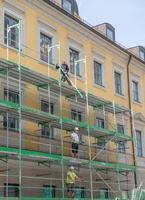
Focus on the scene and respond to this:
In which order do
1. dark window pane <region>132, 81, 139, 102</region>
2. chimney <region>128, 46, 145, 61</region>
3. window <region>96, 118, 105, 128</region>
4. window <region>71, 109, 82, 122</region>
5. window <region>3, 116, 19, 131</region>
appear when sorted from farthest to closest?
chimney <region>128, 46, 145, 61</region> < dark window pane <region>132, 81, 139, 102</region> < window <region>96, 118, 105, 128</region> < window <region>71, 109, 82, 122</region> < window <region>3, 116, 19, 131</region>

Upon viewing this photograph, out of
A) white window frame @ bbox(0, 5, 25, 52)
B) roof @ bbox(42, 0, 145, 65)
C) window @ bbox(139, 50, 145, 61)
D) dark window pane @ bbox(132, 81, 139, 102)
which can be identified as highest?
window @ bbox(139, 50, 145, 61)

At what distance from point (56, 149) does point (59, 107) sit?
202 centimetres

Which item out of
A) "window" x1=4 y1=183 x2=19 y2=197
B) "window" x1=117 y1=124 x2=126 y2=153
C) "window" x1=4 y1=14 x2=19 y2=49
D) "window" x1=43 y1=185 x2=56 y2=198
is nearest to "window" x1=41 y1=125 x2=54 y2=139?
"window" x1=43 y1=185 x2=56 y2=198

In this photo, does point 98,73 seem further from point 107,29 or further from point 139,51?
point 139,51

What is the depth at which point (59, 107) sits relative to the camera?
2155 cm

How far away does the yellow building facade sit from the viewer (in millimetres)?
18453

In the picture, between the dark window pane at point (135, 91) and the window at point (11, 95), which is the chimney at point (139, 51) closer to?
the dark window pane at point (135, 91)

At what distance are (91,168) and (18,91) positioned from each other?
523 cm

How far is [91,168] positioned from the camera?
71.7 feet

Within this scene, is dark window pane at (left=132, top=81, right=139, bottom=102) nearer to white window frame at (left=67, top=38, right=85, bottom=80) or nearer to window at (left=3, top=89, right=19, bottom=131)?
white window frame at (left=67, top=38, right=85, bottom=80)

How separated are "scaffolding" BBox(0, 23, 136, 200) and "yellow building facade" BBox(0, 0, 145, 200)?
4 cm

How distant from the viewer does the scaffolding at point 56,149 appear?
17828mm

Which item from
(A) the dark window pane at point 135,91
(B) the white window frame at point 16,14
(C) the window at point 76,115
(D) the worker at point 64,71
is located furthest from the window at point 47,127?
(A) the dark window pane at point 135,91

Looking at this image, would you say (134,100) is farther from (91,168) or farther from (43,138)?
(43,138)
